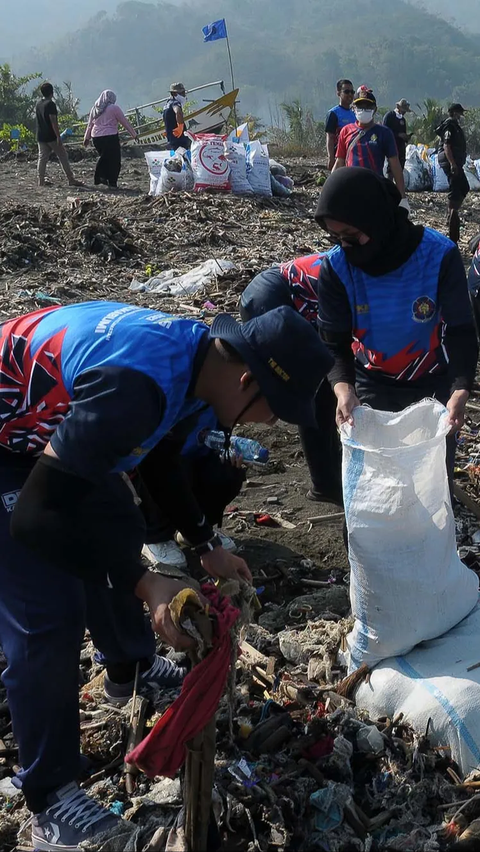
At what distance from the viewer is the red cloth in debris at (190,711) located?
1871 mm

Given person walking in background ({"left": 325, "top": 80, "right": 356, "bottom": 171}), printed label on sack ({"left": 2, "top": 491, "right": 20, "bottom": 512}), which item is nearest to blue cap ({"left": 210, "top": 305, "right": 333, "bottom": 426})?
printed label on sack ({"left": 2, "top": 491, "right": 20, "bottom": 512})

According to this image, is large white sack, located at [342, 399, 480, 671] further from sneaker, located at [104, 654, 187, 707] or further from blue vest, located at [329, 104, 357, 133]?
blue vest, located at [329, 104, 357, 133]

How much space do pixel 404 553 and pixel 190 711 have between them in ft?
3.50

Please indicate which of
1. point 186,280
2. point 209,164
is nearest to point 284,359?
point 186,280

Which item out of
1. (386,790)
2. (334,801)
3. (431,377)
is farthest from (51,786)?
(431,377)

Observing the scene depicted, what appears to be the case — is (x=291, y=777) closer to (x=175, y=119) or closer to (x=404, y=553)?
(x=404, y=553)

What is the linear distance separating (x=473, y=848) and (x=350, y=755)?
44cm

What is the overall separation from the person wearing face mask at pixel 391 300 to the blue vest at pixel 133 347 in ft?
4.08

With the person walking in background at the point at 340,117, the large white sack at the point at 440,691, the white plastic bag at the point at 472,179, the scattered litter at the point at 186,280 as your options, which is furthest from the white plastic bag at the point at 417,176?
the large white sack at the point at 440,691

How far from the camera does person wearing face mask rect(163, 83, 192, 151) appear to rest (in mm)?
13805

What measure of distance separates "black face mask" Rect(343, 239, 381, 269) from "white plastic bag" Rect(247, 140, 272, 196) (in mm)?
10142

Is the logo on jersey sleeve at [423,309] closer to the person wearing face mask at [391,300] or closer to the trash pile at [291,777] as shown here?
the person wearing face mask at [391,300]

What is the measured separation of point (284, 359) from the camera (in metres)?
1.91

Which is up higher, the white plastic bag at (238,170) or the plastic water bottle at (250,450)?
the white plastic bag at (238,170)
